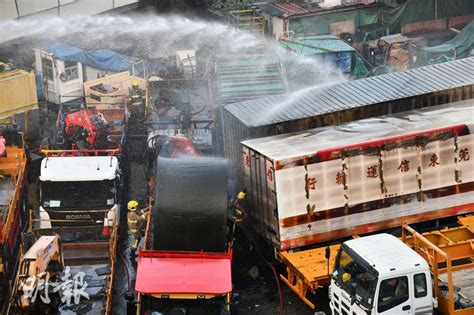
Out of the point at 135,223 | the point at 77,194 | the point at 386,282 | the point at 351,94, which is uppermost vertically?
the point at 351,94

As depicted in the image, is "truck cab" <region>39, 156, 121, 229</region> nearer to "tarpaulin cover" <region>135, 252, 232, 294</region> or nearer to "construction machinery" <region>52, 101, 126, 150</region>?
"construction machinery" <region>52, 101, 126, 150</region>

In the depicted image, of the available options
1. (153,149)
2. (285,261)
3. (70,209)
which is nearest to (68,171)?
(70,209)

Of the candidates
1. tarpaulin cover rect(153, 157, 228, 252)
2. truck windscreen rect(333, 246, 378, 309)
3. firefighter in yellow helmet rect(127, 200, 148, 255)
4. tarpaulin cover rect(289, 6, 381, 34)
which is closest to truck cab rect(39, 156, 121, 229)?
firefighter in yellow helmet rect(127, 200, 148, 255)

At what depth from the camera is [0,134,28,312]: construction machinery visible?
64.7 ft

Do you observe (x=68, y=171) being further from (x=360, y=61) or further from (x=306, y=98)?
(x=360, y=61)

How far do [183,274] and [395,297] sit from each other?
4398 millimetres

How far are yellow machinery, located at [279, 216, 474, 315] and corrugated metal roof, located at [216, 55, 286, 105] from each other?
9.22 meters

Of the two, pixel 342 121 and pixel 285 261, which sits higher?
pixel 342 121

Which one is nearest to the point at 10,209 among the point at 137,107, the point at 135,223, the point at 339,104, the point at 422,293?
the point at 135,223

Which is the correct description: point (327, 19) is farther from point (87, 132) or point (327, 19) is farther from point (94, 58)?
point (87, 132)

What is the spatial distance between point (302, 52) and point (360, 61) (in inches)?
96.2

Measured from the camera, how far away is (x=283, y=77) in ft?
98.4

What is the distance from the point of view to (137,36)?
43.8 meters

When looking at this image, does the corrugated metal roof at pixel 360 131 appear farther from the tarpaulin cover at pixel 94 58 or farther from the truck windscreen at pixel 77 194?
the tarpaulin cover at pixel 94 58
